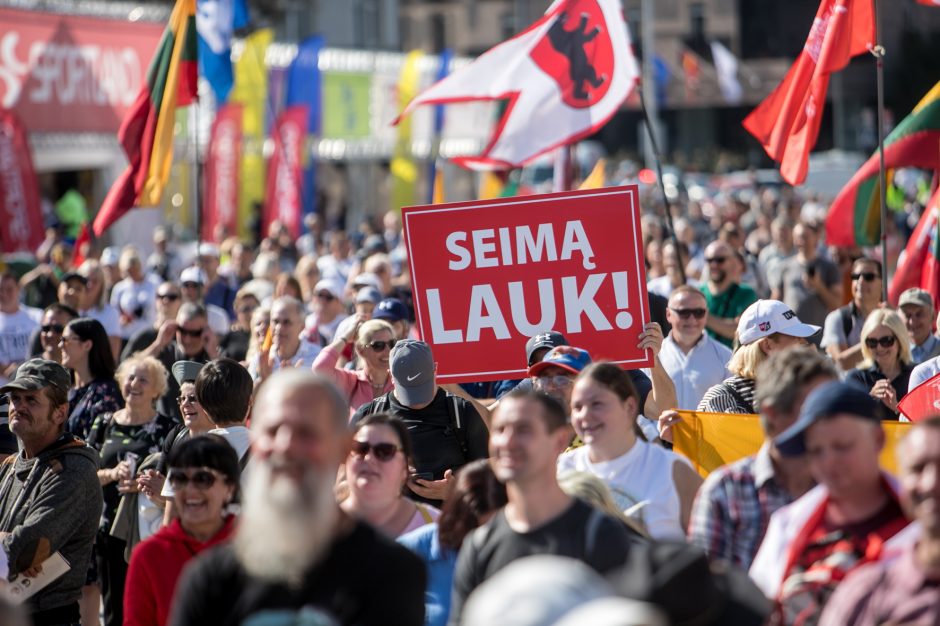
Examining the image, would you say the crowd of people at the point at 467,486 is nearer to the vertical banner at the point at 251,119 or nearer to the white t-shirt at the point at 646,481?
the white t-shirt at the point at 646,481

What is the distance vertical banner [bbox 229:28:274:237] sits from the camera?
26016 millimetres

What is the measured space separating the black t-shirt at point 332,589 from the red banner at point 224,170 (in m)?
21.4

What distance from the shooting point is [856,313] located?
10398 mm

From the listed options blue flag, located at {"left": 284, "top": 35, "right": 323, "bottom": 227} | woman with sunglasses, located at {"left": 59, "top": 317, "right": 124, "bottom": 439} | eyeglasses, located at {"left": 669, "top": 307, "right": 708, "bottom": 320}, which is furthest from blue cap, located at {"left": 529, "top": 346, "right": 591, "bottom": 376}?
blue flag, located at {"left": 284, "top": 35, "right": 323, "bottom": 227}

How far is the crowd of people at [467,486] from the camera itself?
3.58 meters

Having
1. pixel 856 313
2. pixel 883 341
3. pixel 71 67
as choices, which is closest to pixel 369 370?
pixel 883 341

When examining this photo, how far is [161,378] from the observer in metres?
8.17

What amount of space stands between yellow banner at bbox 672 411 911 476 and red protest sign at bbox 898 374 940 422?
1259 millimetres

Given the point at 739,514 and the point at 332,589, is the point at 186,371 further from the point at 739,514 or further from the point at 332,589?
the point at 332,589

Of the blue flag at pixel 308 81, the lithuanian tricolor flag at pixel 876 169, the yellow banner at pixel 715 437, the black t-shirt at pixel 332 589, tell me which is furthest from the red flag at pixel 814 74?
the blue flag at pixel 308 81

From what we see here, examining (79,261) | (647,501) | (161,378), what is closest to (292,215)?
(79,261)

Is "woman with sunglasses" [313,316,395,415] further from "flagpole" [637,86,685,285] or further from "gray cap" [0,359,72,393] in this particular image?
"flagpole" [637,86,685,285]

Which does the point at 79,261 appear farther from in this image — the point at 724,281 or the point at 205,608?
the point at 205,608

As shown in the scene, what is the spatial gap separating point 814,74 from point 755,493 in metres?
6.48
